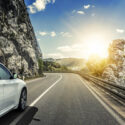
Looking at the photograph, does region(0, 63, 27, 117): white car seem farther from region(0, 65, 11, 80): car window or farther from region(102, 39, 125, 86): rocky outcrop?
region(102, 39, 125, 86): rocky outcrop

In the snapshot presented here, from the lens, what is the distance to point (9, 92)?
482 centimetres

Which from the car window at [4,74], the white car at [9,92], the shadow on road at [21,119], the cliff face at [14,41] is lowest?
the shadow on road at [21,119]

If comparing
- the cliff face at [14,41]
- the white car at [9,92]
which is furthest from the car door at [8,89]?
the cliff face at [14,41]

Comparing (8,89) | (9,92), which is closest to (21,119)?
(9,92)

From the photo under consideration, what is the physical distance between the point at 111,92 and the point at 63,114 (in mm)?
5529

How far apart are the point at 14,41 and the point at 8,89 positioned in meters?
26.8

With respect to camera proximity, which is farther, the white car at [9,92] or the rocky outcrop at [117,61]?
the rocky outcrop at [117,61]

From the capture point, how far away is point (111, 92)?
1044cm

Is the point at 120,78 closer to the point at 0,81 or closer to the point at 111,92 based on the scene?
the point at 111,92

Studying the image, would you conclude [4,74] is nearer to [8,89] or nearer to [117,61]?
[8,89]

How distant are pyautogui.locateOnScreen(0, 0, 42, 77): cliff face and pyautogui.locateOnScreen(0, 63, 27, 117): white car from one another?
18.7m

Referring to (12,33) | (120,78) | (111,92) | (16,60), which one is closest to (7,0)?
(12,33)

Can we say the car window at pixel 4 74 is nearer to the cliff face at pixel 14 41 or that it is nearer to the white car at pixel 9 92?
the white car at pixel 9 92

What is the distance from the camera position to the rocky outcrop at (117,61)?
144 ft
